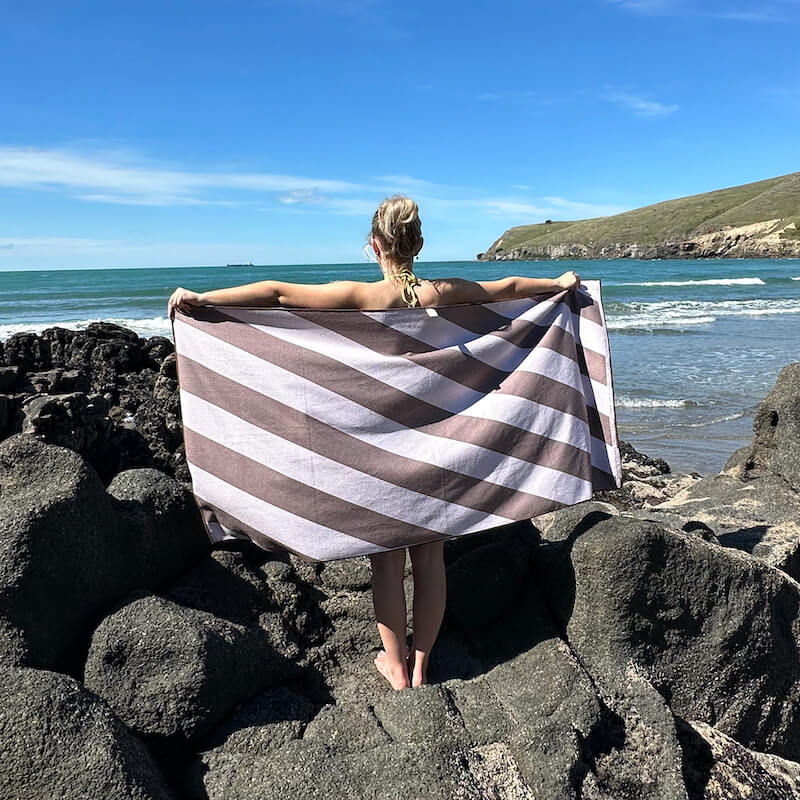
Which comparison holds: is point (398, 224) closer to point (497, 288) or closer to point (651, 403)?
point (497, 288)

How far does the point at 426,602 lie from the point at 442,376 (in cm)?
104

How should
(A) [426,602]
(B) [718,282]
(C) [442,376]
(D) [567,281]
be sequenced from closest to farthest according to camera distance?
(A) [426,602]
(C) [442,376]
(D) [567,281]
(B) [718,282]

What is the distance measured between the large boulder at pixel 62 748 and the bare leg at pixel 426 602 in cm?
128

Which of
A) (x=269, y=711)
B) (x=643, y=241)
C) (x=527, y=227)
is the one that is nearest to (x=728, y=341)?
(x=269, y=711)

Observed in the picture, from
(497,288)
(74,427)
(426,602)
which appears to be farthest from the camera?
(74,427)

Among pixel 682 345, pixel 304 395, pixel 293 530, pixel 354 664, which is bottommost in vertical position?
pixel 682 345

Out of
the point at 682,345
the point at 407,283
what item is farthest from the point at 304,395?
the point at 682,345

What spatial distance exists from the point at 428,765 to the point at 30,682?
129 centimetres

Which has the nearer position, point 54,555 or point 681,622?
point 54,555

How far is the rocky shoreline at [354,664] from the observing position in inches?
99.5

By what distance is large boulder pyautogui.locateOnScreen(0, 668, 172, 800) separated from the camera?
2.21 meters

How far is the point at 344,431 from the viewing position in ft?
11.5

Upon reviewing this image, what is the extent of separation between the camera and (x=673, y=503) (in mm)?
6613

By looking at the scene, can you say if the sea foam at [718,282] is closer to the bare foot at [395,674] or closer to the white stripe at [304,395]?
the white stripe at [304,395]
